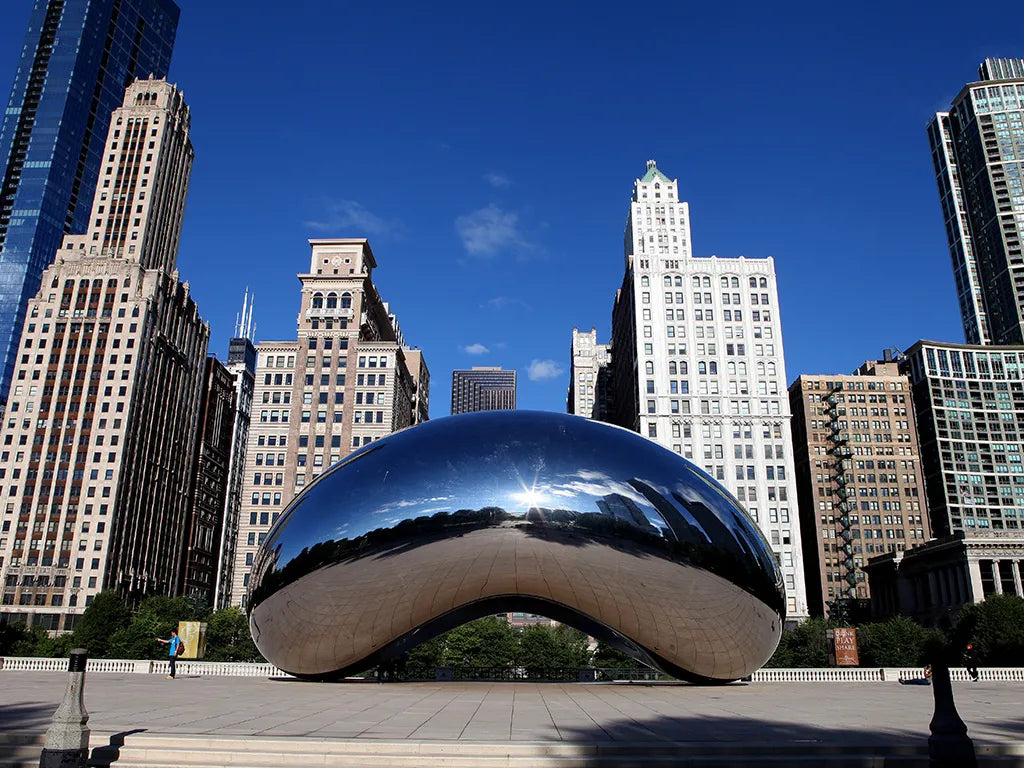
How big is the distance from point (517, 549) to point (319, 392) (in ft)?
322

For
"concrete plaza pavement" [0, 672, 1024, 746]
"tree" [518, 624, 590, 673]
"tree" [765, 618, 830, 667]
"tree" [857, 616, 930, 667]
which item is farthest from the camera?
"tree" [518, 624, 590, 673]

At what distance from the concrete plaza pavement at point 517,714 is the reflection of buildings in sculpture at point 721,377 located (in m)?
81.0

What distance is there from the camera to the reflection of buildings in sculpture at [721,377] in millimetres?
96125

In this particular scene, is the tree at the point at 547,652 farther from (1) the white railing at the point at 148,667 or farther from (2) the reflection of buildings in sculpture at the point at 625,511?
(2) the reflection of buildings in sculpture at the point at 625,511

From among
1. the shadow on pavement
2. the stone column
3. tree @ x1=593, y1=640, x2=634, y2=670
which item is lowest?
tree @ x1=593, y1=640, x2=634, y2=670

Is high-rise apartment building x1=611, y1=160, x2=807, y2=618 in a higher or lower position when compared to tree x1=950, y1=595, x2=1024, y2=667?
higher

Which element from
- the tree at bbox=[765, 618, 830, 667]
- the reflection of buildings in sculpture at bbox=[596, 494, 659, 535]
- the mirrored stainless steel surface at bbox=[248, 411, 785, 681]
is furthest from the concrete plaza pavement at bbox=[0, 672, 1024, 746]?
the tree at bbox=[765, 618, 830, 667]

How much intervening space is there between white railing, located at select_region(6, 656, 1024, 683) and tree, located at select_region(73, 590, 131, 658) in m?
39.5

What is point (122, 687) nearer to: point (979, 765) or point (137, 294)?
point (979, 765)

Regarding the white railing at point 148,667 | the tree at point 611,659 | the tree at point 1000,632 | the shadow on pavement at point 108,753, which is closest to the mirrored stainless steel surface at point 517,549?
the shadow on pavement at point 108,753

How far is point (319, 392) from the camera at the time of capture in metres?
106

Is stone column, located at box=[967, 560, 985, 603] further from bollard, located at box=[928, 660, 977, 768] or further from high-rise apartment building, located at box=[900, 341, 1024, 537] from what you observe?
bollard, located at box=[928, 660, 977, 768]

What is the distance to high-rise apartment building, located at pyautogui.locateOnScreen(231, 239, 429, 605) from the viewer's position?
101 m

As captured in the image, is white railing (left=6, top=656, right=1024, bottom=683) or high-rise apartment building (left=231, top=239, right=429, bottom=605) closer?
white railing (left=6, top=656, right=1024, bottom=683)
